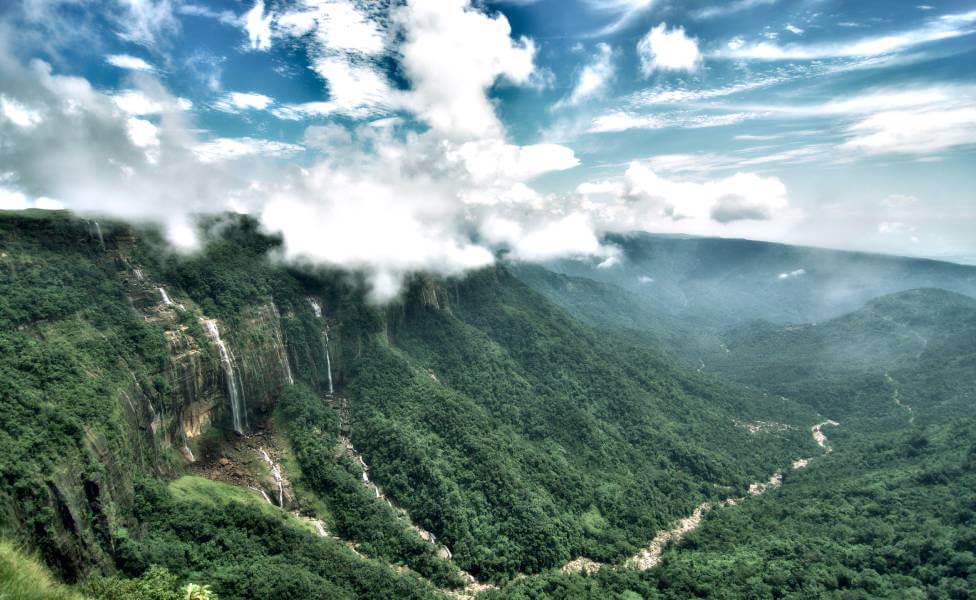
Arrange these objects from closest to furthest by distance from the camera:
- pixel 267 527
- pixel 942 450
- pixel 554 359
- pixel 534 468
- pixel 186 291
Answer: pixel 267 527 < pixel 186 291 < pixel 534 468 < pixel 942 450 < pixel 554 359

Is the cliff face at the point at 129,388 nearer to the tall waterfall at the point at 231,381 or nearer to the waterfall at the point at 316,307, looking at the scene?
the tall waterfall at the point at 231,381

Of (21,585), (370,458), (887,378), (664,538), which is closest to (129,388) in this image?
(370,458)

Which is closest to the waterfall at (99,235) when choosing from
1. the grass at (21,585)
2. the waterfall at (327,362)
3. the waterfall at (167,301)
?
the waterfall at (167,301)

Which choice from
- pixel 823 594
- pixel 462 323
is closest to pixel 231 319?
pixel 462 323

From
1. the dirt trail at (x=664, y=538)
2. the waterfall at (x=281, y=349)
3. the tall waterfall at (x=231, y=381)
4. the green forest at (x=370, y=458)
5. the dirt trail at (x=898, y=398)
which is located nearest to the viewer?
the green forest at (x=370, y=458)

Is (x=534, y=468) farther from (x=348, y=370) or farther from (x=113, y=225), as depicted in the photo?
(x=113, y=225)

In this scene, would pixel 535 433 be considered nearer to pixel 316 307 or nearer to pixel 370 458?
pixel 370 458

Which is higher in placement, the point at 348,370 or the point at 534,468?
the point at 348,370
